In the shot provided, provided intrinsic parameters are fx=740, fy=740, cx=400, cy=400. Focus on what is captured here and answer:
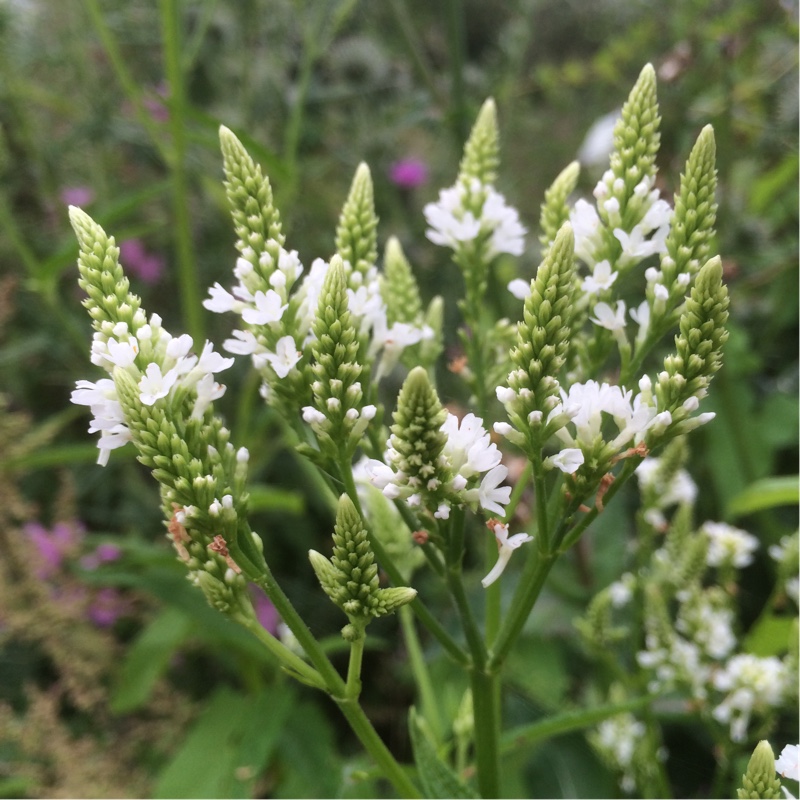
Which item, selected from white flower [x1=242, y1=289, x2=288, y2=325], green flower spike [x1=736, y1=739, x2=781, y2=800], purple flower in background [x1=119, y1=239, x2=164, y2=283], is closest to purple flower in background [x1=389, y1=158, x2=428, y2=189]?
purple flower in background [x1=119, y1=239, x2=164, y2=283]

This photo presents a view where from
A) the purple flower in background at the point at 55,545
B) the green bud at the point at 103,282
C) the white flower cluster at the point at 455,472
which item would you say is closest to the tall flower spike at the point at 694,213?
the white flower cluster at the point at 455,472

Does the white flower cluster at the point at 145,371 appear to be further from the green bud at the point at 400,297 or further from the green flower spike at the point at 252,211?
the green bud at the point at 400,297

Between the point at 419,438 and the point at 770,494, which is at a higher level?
the point at 419,438

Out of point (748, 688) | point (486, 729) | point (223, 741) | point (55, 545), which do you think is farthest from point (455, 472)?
point (55, 545)

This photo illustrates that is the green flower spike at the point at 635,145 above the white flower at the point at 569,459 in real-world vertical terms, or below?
above

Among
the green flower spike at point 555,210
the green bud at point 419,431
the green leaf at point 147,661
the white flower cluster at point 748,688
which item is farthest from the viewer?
the green leaf at point 147,661

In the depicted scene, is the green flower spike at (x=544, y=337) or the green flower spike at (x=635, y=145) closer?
the green flower spike at (x=544, y=337)

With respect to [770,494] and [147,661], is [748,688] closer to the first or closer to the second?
[770,494]
